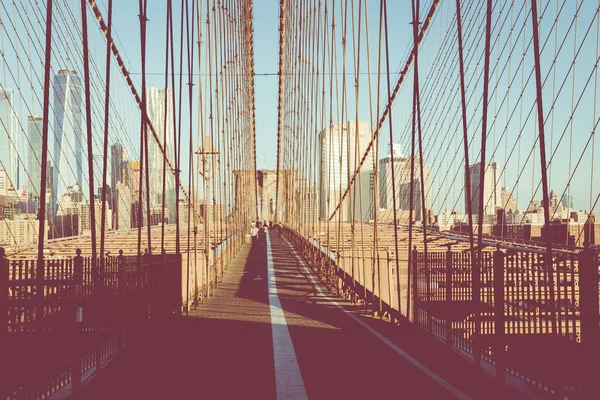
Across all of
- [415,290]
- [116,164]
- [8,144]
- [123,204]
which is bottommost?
[415,290]

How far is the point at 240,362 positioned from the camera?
4.69 m

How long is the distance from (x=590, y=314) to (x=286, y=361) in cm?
232

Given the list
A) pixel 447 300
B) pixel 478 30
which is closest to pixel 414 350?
pixel 447 300

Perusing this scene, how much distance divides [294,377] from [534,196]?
6.58 meters

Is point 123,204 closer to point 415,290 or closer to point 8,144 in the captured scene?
point 8,144

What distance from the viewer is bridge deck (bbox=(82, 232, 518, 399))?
3.84 m

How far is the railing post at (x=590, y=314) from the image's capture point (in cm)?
283

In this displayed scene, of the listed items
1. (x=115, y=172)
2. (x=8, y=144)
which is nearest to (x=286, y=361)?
(x=8, y=144)

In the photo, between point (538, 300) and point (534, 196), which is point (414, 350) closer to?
point (538, 300)

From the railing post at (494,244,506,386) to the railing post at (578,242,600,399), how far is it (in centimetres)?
80

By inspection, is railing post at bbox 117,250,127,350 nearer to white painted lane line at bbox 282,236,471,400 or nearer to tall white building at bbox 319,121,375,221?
white painted lane line at bbox 282,236,471,400

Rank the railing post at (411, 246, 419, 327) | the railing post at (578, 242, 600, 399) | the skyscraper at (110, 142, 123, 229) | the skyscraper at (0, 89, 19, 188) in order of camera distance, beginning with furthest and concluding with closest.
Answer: the skyscraper at (110, 142, 123, 229) → the skyscraper at (0, 89, 19, 188) → the railing post at (411, 246, 419, 327) → the railing post at (578, 242, 600, 399)

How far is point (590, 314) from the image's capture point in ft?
9.48

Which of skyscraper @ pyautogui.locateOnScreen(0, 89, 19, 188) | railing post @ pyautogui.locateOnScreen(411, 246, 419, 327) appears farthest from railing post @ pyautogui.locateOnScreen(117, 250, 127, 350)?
skyscraper @ pyautogui.locateOnScreen(0, 89, 19, 188)
